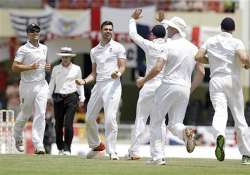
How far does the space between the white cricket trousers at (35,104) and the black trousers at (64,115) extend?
4.62ft

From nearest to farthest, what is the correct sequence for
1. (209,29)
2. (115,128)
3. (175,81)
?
(175,81), (115,128), (209,29)

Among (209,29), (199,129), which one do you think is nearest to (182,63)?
(199,129)

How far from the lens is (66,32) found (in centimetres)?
4047

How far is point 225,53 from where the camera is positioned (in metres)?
19.4

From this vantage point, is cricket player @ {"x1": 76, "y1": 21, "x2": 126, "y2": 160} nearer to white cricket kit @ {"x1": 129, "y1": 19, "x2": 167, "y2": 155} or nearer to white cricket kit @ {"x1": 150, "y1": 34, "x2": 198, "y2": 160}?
white cricket kit @ {"x1": 129, "y1": 19, "x2": 167, "y2": 155}

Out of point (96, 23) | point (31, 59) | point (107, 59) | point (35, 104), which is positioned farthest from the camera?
point (96, 23)

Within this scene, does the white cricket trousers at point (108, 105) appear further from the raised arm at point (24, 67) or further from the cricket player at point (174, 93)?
the cricket player at point (174, 93)

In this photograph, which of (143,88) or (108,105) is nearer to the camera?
(108,105)

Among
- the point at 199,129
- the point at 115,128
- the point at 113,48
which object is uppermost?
the point at 113,48

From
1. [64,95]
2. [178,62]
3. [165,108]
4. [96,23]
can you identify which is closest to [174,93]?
[165,108]

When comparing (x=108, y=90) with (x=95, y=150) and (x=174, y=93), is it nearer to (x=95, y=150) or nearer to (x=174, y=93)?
(x=95, y=150)

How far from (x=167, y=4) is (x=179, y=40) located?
2285cm

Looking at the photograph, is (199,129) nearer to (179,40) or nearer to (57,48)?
(57,48)

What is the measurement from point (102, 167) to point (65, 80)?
565cm
